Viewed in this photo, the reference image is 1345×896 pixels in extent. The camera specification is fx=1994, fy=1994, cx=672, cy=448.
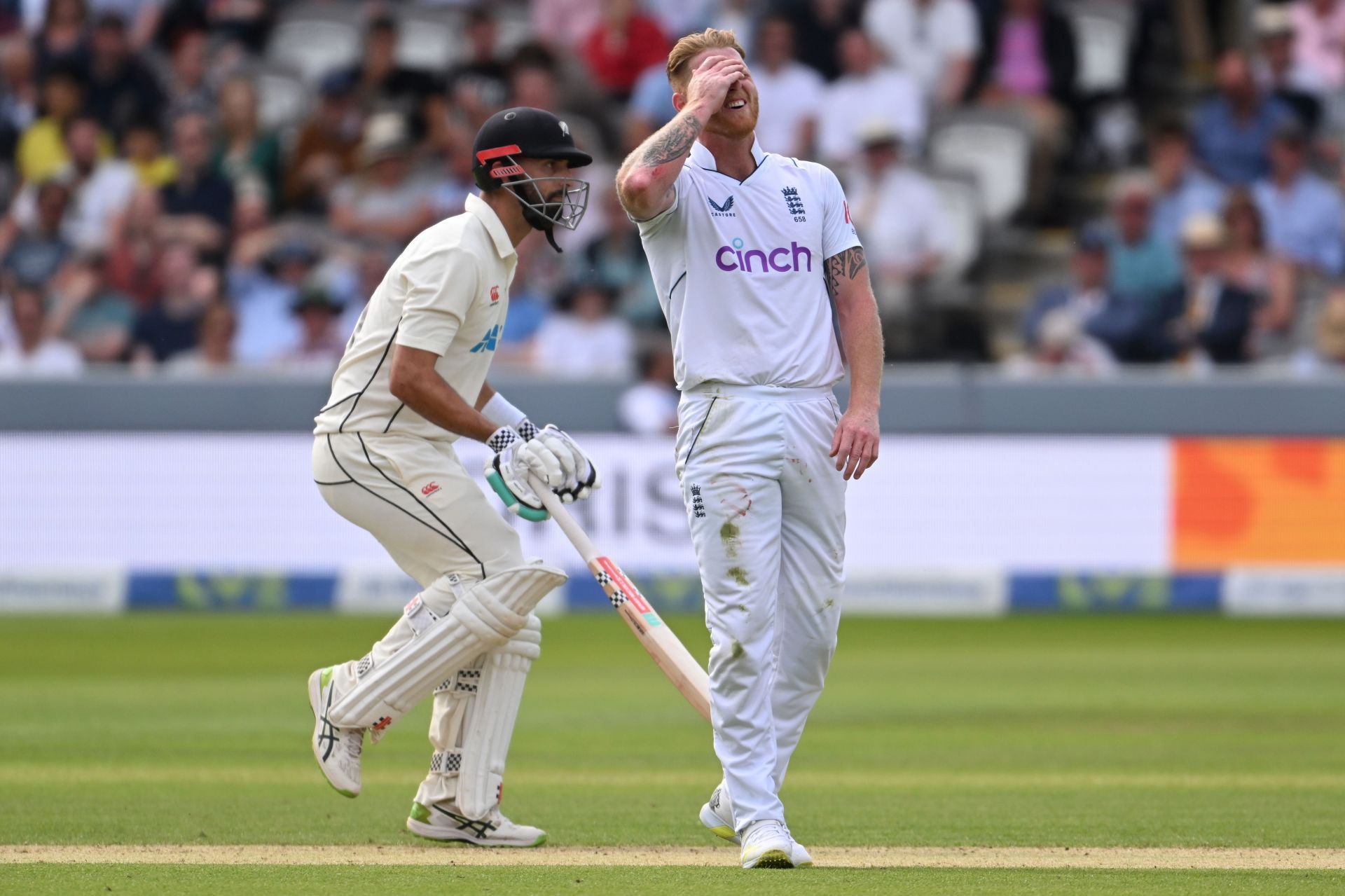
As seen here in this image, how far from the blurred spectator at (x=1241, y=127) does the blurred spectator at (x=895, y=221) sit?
7.72ft

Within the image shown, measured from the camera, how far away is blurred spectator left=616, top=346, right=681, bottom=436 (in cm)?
1387

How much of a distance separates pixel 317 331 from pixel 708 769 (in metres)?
8.05

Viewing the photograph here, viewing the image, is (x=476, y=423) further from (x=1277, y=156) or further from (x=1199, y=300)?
(x=1277, y=156)

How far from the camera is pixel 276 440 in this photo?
46.2ft

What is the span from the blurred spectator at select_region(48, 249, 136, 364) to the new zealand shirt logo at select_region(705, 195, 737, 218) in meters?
10.6

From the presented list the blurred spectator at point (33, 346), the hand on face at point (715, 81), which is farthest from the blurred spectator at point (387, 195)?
the hand on face at point (715, 81)

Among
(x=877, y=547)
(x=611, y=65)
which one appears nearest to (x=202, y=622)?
(x=877, y=547)

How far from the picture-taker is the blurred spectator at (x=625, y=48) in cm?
1697

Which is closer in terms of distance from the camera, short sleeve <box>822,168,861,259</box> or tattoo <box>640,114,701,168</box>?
tattoo <box>640,114,701,168</box>

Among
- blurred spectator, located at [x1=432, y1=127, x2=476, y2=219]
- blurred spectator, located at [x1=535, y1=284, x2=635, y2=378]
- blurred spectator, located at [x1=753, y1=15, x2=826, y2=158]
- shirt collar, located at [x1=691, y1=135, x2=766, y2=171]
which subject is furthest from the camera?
blurred spectator, located at [x1=753, y1=15, x2=826, y2=158]

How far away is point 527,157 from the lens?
585 cm

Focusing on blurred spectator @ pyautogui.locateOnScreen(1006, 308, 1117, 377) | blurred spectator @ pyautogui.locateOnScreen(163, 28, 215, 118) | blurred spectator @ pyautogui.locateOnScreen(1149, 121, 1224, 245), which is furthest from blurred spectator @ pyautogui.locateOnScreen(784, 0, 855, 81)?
blurred spectator @ pyautogui.locateOnScreen(163, 28, 215, 118)

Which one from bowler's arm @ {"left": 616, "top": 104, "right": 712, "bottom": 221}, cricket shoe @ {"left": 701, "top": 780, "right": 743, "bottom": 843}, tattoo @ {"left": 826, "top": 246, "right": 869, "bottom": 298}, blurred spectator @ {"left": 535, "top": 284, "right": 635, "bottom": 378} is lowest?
cricket shoe @ {"left": 701, "top": 780, "right": 743, "bottom": 843}

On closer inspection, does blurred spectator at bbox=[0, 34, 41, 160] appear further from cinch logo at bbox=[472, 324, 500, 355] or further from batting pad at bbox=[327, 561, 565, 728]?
batting pad at bbox=[327, 561, 565, 728]
